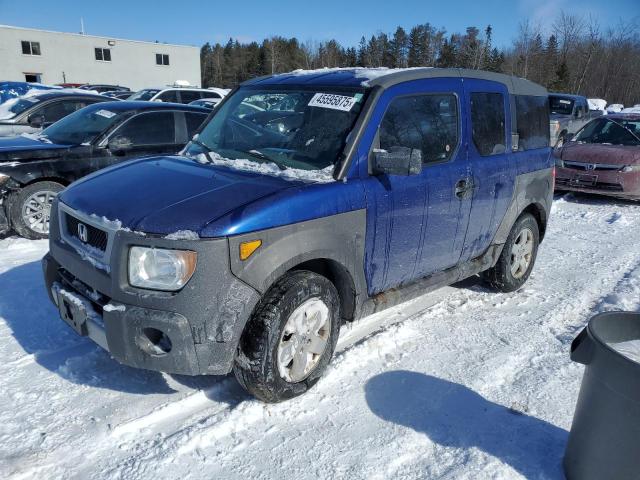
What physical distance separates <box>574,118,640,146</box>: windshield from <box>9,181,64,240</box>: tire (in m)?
9.67

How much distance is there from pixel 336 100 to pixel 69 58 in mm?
50136

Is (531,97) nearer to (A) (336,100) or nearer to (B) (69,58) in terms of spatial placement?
(A) (336,100)

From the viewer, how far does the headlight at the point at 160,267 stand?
2613mm

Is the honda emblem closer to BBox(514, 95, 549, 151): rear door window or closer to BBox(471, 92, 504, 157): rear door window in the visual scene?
BBox(471, 92, 504, 157): rear door window

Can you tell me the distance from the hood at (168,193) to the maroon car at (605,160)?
7.55 metres

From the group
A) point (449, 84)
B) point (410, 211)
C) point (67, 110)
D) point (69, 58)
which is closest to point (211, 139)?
point (410, 211)

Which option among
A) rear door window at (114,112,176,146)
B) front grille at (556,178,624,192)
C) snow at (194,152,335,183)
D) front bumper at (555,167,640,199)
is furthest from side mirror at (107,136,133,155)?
front grille at (556,178,624,192)

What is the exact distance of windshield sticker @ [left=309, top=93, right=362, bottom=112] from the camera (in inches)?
136

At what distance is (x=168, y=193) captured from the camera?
2.96 meters

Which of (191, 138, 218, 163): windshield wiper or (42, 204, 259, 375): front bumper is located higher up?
(191, 138, 218, 163): windshield wiper

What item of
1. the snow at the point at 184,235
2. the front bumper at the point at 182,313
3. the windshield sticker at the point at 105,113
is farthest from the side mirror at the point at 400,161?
the windshield sticker at the point at 105,113

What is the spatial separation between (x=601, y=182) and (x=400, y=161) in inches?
312

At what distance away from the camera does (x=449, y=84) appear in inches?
157

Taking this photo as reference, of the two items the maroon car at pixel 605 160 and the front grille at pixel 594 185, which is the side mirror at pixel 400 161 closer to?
the maroon car at pixel 605 160
